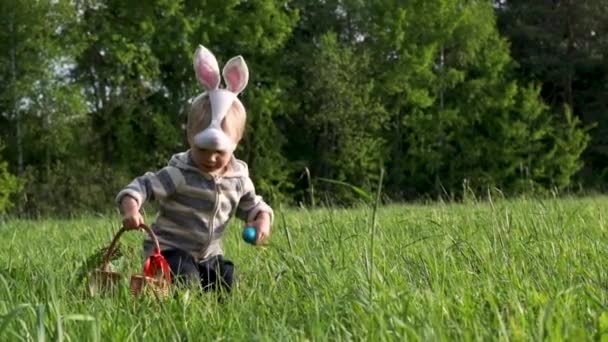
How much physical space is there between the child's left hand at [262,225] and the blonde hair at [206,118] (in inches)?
13.2

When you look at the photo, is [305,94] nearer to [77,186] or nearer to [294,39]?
[294,39]

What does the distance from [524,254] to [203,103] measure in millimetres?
1382

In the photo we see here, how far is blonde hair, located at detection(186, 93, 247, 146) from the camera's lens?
136 inches

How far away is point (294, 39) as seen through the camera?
100 ft

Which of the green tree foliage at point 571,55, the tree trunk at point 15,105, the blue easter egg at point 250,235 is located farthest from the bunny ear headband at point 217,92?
the green tree foliage at point 571,55

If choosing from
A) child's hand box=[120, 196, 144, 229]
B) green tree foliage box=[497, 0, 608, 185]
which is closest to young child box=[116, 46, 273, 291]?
child's hand box=[120, 196, 144, 229]

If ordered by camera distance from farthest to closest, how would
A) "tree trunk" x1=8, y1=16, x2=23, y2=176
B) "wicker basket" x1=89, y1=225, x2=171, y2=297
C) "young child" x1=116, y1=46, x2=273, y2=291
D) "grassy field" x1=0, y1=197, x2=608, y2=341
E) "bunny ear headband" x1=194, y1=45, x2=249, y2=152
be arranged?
"tree trunk" x1=8, y1=16, x2=23, y2=176 < "young child" x1=116, y1=46, x2=273, y2=291 < "bunny ear headband" x1=194, y1=45, x2=249, y2=152 < "wicker basket" x1=89, y1=225, x2=171, y2=297 < "grassy field" x1=0, y1=197, x2=608, y2=341

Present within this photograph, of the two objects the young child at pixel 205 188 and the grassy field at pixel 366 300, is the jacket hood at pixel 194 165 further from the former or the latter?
the grassy field at pixel 366 300

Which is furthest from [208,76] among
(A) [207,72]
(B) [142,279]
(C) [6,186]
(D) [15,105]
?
(D) [15,105]

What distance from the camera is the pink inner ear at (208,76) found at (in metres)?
3.53

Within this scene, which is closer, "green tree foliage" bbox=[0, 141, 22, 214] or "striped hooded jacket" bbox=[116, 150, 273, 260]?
"striped hooded jacket" bbox=[116, 150, 273, 260]

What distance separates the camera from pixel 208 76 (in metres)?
3.54

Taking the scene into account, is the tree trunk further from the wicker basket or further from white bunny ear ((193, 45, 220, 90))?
the wicker basket

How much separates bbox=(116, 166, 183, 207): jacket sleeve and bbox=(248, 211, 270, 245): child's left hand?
35 cm
